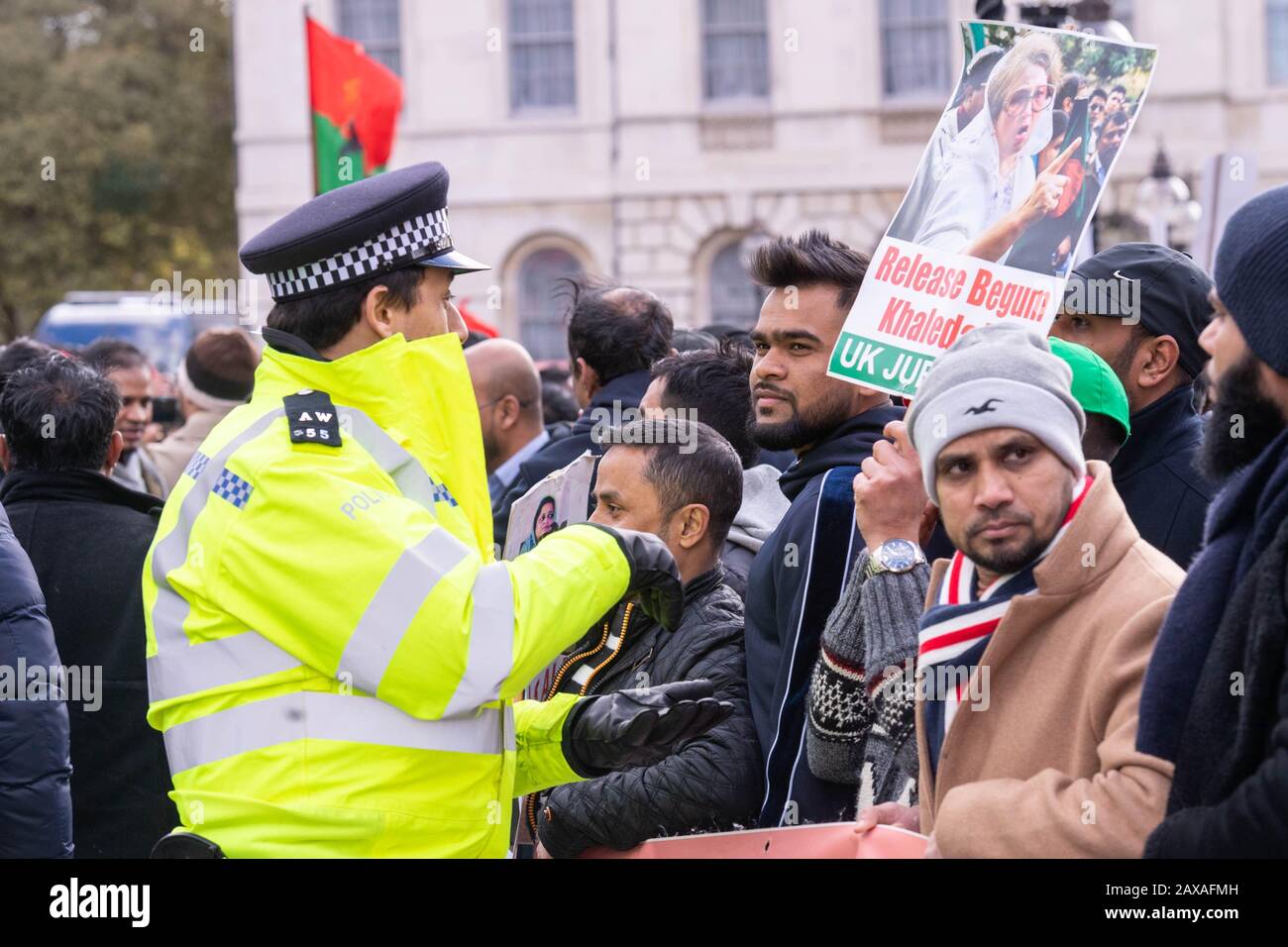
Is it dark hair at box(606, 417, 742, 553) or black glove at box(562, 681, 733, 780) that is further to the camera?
dark hair at box(606, 417, 742, 553)

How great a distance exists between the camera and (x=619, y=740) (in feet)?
10.5

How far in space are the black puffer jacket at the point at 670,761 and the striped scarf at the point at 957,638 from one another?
86cm

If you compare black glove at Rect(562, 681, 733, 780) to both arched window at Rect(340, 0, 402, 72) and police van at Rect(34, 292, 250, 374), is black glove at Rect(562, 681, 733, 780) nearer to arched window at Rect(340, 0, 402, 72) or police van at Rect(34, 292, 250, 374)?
police van at Rect(34, 292, 250, 374)

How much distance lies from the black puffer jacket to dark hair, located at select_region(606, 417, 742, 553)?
0.67 feet

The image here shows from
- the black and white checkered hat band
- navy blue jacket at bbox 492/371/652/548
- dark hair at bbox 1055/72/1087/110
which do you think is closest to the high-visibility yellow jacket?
the black and white checkered hat band

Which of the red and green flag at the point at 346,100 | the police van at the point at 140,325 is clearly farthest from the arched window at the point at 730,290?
the red and green flag at the point at 346,100

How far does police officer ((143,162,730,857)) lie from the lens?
9.39 feet

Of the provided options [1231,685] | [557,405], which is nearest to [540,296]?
[557,405]

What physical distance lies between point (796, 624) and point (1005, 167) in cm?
104

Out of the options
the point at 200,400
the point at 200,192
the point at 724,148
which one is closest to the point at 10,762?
the point at 200,400

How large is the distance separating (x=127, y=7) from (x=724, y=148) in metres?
14.1

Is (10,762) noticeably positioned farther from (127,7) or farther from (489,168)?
(127,7)

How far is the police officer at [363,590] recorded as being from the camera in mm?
2863
